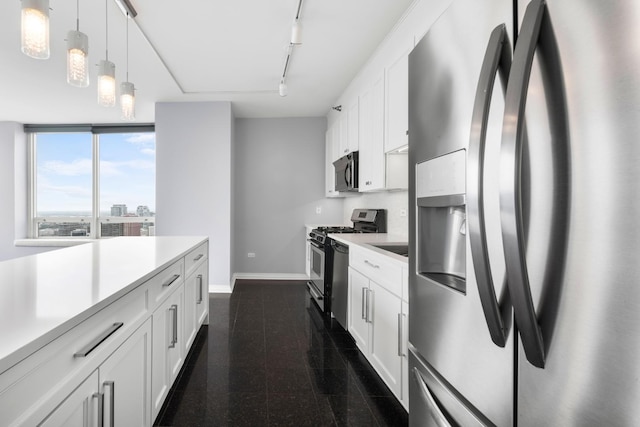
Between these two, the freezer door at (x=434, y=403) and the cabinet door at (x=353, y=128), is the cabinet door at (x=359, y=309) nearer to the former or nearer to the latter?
the freezer door at (x=434, y=403)

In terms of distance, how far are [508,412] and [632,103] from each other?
0.63 m

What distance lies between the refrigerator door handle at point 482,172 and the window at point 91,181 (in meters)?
6.19

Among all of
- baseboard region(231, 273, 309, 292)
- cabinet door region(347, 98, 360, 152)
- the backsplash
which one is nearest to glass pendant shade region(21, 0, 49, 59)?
the backsplash

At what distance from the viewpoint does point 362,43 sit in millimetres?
2859

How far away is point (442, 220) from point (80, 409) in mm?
1194

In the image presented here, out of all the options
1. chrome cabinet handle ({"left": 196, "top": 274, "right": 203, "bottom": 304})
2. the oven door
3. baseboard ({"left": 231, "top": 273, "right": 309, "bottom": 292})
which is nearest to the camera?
chrome cabinet handle ({"left": 196, "top": 274, "right": 203, "bottom": 304})

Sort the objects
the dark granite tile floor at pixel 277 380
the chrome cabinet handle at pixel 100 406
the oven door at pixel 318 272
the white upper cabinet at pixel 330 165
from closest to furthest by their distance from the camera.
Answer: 1. the chrome cabinet handle at pixel 100 406
2. the dark granite tile floor at pixel 277 380
3. the oven door at pixel 318 272
4. the white upper cabinet at pixel 330 165

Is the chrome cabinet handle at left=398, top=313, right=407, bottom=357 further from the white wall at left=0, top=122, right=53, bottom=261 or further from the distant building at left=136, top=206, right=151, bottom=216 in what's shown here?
the white wall at left=0, top=122, right=53, bottom=261

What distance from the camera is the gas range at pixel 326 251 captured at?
3.26m

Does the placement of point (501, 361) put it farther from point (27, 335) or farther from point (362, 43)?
point (362, 43)

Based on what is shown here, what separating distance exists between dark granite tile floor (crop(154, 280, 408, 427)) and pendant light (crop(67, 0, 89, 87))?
1930mm

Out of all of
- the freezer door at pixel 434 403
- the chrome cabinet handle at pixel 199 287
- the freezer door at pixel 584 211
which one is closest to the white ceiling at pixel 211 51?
the chrome cabinet handle at pixel 199 287

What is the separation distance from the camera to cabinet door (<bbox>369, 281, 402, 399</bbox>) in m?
1.75

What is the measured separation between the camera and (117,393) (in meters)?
1.10
